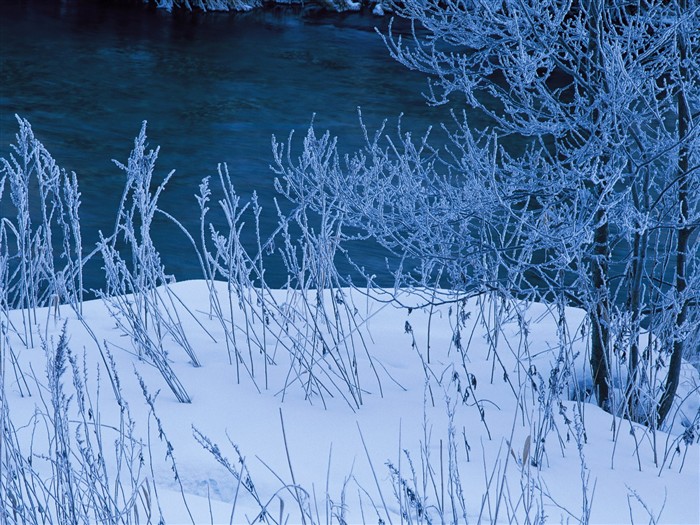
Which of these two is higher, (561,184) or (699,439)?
(561,184)

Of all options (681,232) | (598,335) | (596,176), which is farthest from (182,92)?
(596,176)

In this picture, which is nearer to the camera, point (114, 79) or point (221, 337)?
point (221, 337)

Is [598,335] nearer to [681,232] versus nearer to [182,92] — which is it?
[681,232]

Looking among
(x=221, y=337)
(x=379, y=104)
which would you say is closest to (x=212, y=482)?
(x=221, y=337)

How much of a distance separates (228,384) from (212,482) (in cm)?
90

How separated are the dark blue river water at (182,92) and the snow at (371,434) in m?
4.47

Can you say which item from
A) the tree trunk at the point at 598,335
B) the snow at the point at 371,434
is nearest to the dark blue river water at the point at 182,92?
the snow at the point at 371,434

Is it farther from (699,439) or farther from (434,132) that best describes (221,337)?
(434,132)

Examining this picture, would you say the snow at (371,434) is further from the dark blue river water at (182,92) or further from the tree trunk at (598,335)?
the dark blue river water at (182,92)

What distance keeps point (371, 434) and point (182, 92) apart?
46.7 ft

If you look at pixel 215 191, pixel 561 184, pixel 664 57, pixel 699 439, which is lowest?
pixel 215 191

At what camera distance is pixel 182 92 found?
1752cm

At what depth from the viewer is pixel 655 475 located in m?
3.97

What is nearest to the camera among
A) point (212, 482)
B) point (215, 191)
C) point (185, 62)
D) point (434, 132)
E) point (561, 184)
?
point (212, 482)
